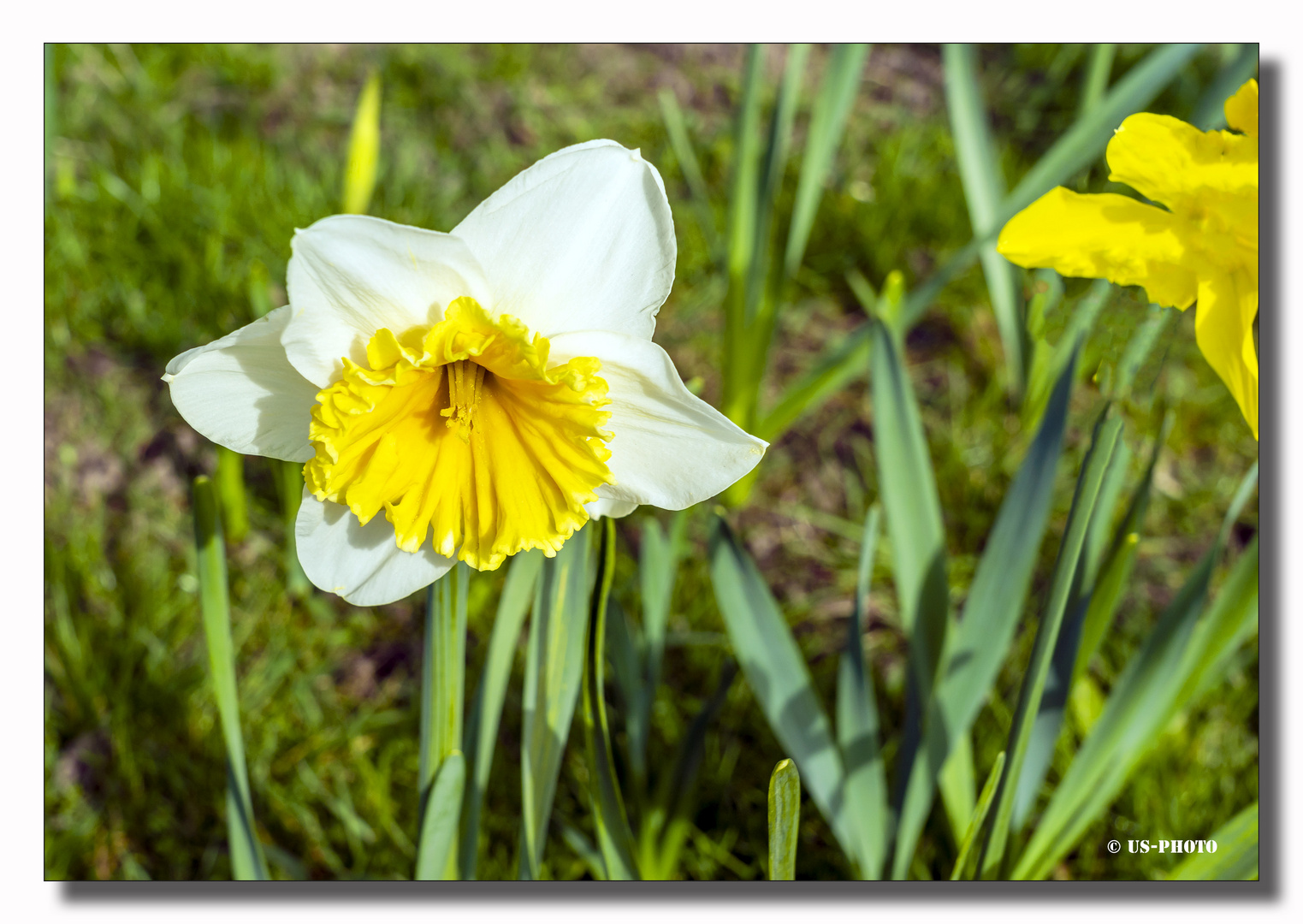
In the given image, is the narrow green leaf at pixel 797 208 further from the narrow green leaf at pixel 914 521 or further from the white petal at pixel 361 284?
the white petal at pixel 361 284

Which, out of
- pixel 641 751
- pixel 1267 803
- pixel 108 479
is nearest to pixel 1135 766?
pixel 1267 803

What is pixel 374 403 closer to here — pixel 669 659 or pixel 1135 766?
pixel 669 659

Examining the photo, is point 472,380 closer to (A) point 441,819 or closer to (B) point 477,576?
(A) point 441,819

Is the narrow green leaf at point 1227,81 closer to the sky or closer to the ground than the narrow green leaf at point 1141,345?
closer to the sky

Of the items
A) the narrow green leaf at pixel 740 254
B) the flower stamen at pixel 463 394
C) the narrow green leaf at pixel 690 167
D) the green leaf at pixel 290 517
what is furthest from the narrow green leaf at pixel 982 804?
the narrow green leaf at pixel 690 167

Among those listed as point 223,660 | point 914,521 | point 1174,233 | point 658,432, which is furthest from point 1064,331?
point 223,660

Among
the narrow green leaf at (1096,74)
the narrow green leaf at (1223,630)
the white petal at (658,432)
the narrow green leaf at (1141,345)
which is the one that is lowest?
the narrow green leaf at (1223,630)

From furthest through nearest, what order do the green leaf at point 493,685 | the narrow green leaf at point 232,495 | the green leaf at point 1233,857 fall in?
the narrow green leaf at point 232,495, the green leaf at point 1233,857, the green leaf at point 493,685
